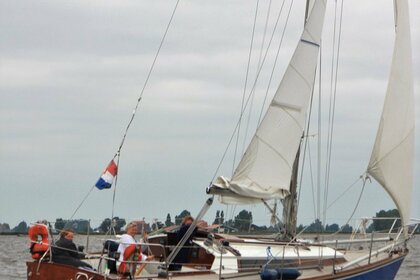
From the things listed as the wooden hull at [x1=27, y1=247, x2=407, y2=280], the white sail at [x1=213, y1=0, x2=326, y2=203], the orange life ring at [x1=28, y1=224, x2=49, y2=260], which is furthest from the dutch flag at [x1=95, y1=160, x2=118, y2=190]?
the white sail at [x1=213, y1=0, x2=326, y2=203]

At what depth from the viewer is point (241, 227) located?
26.2 meters

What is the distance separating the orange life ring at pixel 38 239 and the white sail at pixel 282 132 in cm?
371

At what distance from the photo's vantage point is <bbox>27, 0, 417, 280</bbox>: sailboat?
20297 mm

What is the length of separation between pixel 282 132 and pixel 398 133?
3363 millimetres

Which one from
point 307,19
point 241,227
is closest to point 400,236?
point 241,227

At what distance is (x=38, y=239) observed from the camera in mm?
20234

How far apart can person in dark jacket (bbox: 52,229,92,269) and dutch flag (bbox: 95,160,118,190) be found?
1048 mm

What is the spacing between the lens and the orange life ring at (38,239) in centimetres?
1992

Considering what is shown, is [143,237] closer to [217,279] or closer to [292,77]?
[217,279]

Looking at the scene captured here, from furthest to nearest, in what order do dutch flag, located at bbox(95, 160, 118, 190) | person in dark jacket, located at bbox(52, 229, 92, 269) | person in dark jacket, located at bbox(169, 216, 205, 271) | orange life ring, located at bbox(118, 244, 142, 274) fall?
person in dark jacket, located at bbox(169, 216, 205, 271) → dutch flag, located at bbox(95, 160, 118, 190) → person in dark jacket, located at bbox(52, 229, 92, 269) → orange life ring, located at bbox(118, 244, 142, 274)

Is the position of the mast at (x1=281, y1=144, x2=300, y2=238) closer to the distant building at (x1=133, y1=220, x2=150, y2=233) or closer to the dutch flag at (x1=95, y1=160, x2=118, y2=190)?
the distant building at (x1=133, y1=220, x2=150, y2=233)

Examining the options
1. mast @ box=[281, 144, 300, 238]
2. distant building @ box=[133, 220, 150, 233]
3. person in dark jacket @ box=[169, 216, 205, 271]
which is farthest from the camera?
mast @ box=[281, 144, 300, 238]

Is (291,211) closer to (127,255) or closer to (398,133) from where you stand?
(398,133)

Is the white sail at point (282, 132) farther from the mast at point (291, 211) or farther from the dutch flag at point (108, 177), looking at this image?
the dutch flag at point (108, 177)
